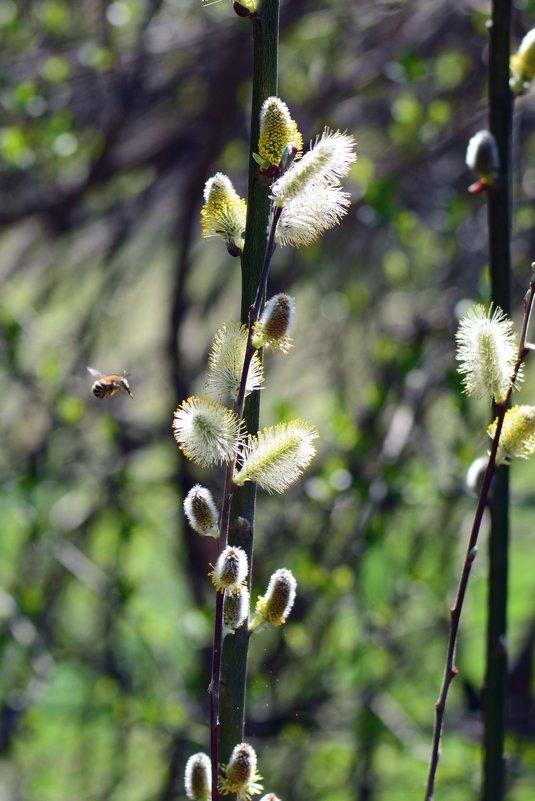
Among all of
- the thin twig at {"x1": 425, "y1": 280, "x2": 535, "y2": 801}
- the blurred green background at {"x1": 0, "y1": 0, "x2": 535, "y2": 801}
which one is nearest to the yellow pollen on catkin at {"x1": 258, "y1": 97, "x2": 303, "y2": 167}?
the thin twig at {"x1": 425, "y1": 280, "x2": 535, "y2": 801}

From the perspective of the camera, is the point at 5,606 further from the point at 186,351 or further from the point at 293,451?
the point at 293,451

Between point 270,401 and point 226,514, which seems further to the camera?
point 270,401

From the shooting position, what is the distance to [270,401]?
12.3 feet

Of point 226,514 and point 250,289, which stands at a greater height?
point 250,289

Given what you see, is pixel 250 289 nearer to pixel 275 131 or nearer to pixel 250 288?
pixel 250 288

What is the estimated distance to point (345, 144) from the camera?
0.87 m

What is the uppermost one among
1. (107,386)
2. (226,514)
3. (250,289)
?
(107,386)

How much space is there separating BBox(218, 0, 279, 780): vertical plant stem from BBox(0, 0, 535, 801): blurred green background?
1672 millimetres

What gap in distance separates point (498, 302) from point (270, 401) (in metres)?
2.40

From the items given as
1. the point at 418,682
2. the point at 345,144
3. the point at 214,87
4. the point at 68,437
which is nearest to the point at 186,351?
the point at 68,437

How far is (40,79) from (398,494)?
1.72 metres

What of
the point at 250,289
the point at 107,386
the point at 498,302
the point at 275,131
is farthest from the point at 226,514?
the point at 498,302

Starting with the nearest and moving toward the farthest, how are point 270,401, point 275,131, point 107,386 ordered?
point 275,131, point 107,386, point 270,401

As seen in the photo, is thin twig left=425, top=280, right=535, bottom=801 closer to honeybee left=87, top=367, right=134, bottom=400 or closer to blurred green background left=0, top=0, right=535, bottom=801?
honeybee left=87, top=367, right=134, bottom=400
